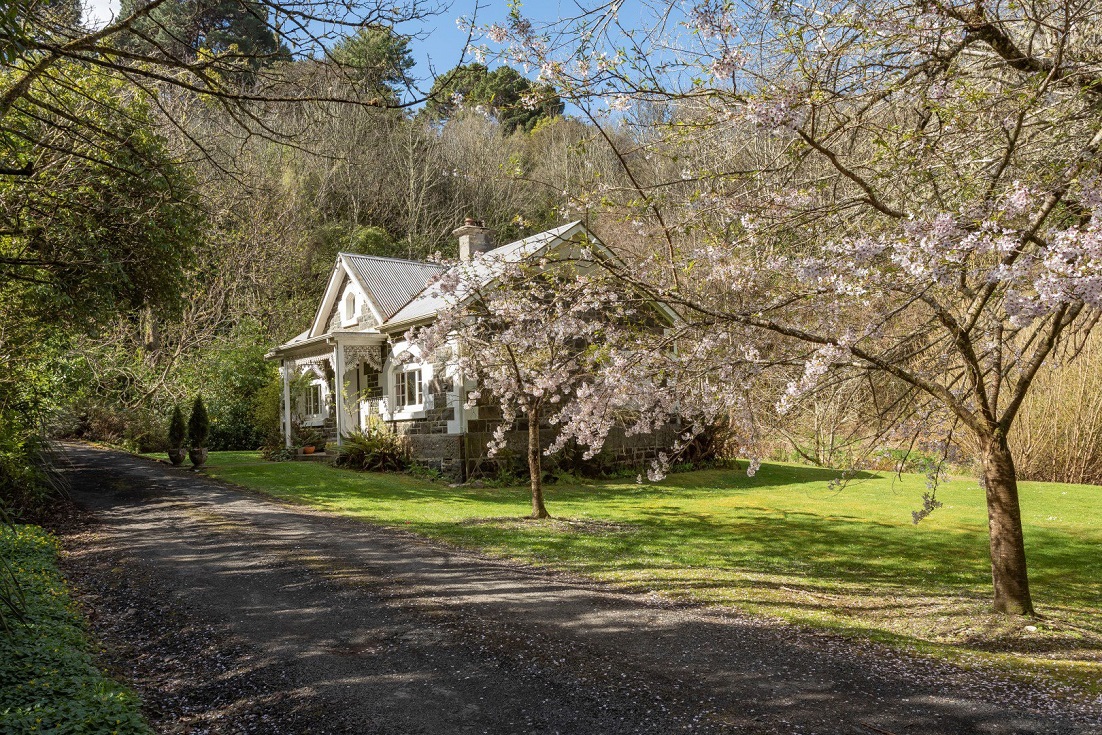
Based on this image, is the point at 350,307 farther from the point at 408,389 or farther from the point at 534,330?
the point at 534,330

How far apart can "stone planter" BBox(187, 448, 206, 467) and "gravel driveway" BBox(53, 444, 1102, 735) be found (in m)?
9.57

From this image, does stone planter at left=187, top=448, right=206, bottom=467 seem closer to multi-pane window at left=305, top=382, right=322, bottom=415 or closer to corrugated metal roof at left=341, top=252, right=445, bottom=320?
multi-pane window at left=305, top=382, right=322, bottom=415

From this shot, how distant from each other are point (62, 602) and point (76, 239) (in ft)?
18.4

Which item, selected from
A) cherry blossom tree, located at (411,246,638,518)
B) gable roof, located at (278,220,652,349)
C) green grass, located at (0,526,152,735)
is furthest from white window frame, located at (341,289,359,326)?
green grass, located at (0,526,152,735)

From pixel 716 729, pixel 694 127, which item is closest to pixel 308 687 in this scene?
pixel 716 729

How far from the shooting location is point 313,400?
22906 millimetres

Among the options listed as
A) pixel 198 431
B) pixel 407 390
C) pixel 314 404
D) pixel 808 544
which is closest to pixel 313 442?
pixel 314 404

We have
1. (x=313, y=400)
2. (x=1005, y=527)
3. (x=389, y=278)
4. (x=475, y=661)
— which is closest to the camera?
(x=475, y=661)

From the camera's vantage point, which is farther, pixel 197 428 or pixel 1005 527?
pixel 197 428

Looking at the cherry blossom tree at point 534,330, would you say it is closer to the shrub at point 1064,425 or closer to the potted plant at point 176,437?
the potted plant at point 176,437

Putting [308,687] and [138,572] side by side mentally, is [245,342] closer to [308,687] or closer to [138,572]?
[138,572]

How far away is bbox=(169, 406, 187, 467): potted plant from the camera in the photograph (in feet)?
59.6

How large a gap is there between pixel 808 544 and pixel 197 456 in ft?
46.8

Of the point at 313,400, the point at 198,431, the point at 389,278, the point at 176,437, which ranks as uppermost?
the point at 389,278
